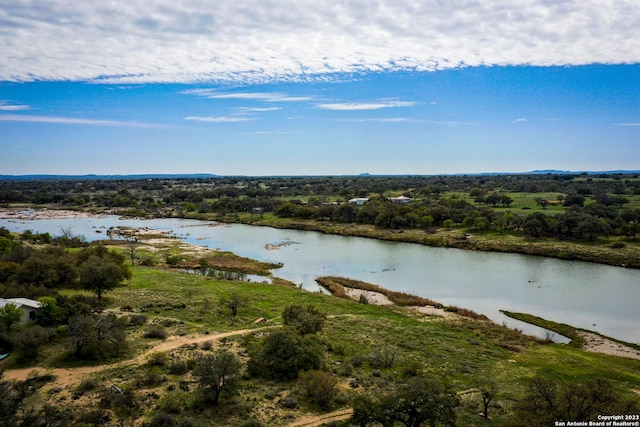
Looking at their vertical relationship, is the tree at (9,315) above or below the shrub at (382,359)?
above

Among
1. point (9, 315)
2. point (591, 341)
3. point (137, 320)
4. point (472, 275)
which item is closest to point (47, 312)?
point (9, 315)

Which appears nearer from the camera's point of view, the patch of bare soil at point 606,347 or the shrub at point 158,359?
the shrub at point 158,359

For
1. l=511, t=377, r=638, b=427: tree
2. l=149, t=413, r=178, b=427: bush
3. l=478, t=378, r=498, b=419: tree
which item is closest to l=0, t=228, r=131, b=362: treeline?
l=149, t=413, r=178, b=427: bush

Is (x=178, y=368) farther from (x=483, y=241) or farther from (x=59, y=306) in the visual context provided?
(x=483, y=241)

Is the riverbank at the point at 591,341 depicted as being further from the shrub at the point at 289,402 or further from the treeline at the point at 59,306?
the treeline at the point at 59,306

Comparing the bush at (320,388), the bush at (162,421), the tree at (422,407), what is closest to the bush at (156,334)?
the bush at (162,421)

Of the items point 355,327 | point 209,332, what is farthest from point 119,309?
point 355,327

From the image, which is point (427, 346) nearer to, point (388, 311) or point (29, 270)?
point (388, 311)
